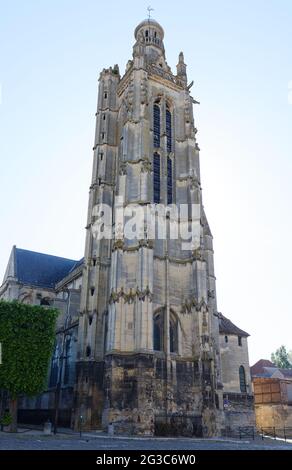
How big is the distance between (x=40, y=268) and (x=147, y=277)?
22.4m

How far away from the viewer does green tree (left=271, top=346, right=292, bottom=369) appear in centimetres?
8012

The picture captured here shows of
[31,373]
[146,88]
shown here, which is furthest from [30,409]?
[146,88]

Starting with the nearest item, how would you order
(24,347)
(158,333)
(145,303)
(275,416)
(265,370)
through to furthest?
(24,347) < (145,303) < (158,333) < (275,416) < (265,370)

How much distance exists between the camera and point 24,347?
84.8ft

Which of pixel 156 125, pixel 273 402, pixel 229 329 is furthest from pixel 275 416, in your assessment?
pixel 156 125

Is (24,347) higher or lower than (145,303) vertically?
lower

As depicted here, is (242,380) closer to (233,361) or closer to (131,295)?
(233,361)

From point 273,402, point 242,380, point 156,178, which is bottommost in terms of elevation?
point 273,402

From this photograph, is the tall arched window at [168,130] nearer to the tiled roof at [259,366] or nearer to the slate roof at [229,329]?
the slate roof at [229,329]

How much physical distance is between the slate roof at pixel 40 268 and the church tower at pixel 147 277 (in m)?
13.6

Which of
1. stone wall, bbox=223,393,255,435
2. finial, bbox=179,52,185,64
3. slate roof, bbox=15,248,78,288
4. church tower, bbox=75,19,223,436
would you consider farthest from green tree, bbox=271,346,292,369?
finial, bbox=179,52,185,64

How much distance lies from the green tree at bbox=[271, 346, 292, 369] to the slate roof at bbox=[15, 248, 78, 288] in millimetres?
49686

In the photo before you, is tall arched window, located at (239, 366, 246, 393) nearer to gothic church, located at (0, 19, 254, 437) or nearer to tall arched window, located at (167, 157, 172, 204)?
gothic church, located at (0, 19, 254, 437)

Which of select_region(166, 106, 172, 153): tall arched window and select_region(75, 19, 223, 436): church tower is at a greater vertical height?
select_region(166, 106, 172, 153): tall arched window
